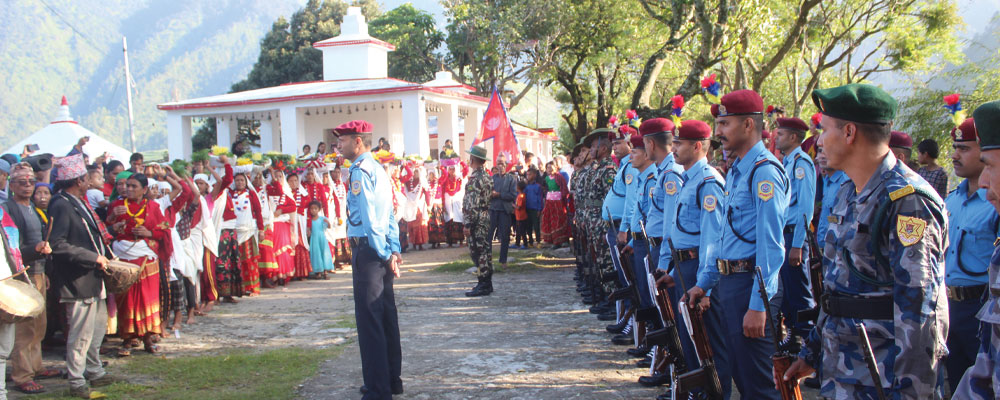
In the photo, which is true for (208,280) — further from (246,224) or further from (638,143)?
(638,143)

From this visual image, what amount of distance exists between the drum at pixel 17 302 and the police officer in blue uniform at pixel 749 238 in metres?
4.51

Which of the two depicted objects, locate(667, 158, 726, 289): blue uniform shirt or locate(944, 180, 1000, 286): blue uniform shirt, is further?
locate(667, 158, 726, 289): blue uniform shirt

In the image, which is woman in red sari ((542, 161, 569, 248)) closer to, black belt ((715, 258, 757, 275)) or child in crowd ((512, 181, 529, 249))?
child in crowd ((512, 181, 529, 249))

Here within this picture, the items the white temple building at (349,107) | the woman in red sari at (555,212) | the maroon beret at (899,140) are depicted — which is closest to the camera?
the maroon beret at (899,140)

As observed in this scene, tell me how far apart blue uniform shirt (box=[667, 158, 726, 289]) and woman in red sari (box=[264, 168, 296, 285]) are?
734 cm

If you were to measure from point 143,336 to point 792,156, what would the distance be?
20.7 ft

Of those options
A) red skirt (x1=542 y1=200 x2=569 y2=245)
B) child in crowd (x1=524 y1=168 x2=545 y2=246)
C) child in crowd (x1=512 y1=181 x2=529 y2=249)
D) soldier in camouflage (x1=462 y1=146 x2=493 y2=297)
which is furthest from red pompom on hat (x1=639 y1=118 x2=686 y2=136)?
child in crowd (x1=524 y1=168 x2=545 y2=246)

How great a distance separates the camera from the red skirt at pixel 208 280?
27.6ft

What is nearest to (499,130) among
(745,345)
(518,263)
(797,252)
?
(518,263)

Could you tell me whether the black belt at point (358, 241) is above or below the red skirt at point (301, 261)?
above

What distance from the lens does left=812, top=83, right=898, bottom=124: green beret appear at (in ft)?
8.13

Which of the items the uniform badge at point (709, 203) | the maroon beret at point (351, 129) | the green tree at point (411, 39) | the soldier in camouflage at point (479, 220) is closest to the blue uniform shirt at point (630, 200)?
the uniform badge at point (709, 203)

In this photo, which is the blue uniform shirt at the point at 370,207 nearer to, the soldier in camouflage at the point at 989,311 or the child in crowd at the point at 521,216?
the soldier in camouflage at the point at 989,311

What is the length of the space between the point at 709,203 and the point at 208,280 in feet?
22.0
